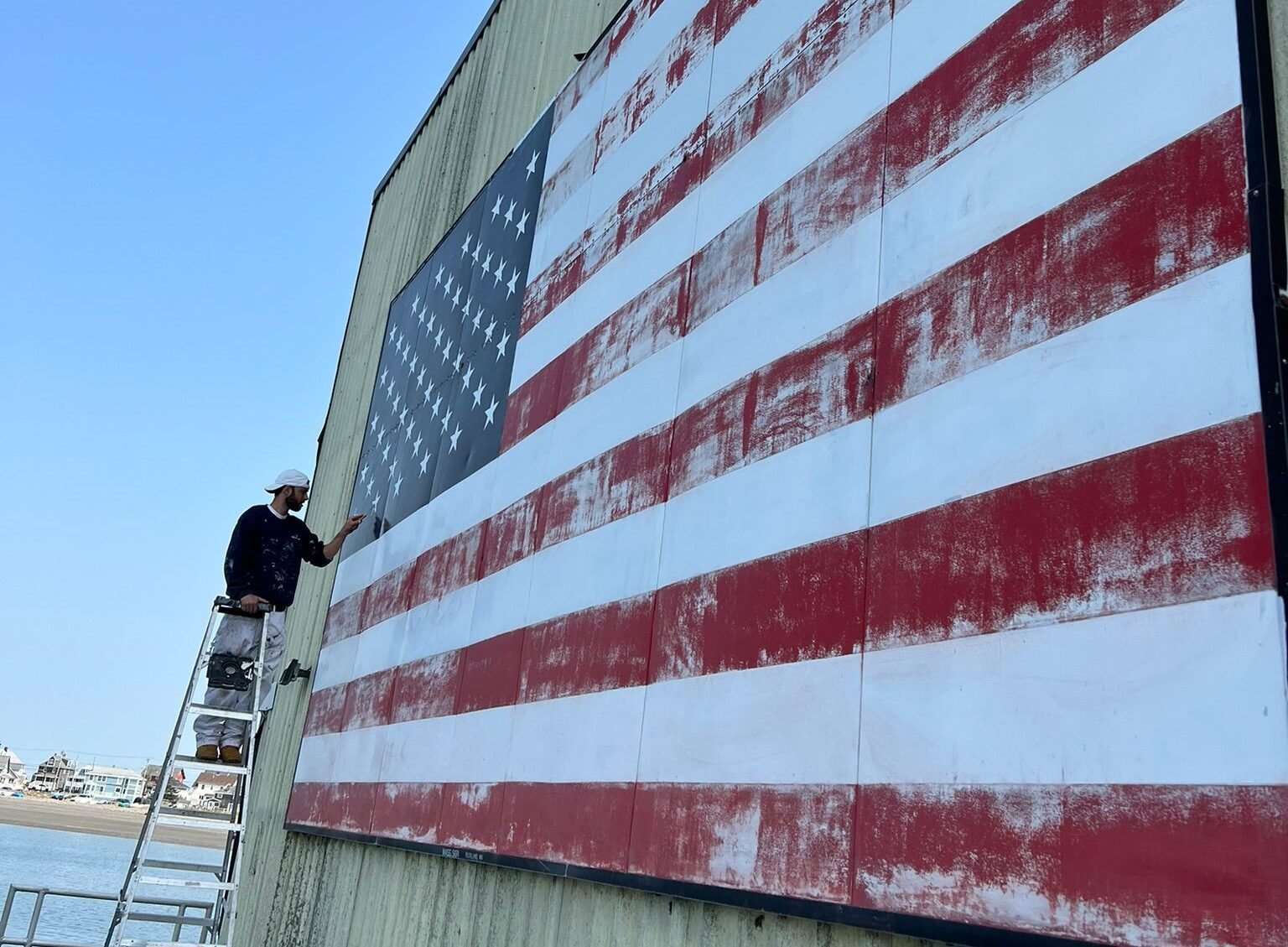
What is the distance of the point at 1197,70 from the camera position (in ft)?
5.47

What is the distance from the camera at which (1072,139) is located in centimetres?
185

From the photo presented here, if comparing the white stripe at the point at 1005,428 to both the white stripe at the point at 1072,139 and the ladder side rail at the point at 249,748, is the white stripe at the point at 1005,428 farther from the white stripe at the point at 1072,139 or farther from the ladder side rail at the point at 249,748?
the ladder side rail at the point at 249,748

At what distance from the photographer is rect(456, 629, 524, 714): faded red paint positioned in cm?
339

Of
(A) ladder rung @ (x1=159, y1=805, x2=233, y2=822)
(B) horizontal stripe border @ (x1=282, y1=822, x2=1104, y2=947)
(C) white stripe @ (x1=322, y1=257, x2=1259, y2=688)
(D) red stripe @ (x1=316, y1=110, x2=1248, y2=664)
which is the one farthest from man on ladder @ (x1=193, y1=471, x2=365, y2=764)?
(C) white stripe @ (x1=322, y1=257, x2=1259, y2=688)

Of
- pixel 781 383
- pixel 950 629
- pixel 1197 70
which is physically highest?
pixel 1197 70

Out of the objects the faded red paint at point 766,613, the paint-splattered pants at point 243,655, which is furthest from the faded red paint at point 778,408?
the paint-splattered pants at point 243,655

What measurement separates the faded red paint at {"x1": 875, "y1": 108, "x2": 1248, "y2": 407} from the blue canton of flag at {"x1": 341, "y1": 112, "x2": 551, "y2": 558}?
2.33 meters

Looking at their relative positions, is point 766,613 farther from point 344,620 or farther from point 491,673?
point 344,620

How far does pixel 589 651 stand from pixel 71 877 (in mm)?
41177

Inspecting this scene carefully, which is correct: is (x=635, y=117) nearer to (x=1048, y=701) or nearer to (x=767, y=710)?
(x=767, y=710)

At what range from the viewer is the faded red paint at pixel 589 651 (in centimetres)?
277

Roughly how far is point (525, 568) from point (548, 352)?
2.78ft

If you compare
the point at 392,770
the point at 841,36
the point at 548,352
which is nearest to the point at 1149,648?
the point at 841,36

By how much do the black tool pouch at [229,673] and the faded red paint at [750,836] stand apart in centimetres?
234
